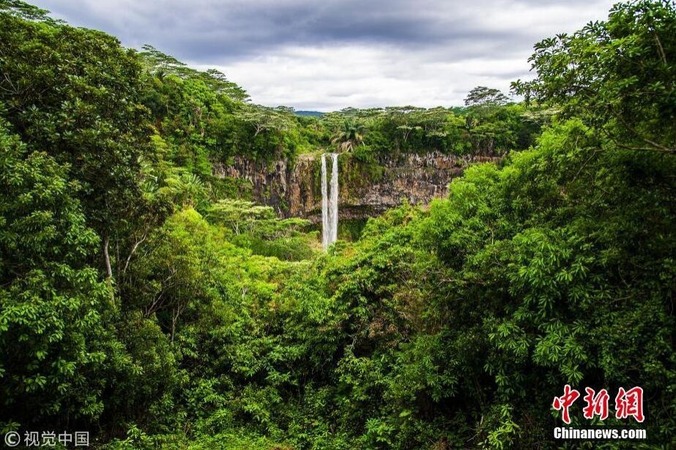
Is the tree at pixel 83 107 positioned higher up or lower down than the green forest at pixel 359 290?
higher up

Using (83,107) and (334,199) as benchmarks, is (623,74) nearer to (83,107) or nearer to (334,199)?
(83,107)

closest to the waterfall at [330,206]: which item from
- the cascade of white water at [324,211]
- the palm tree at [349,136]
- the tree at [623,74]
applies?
the cascade of white water at [324,211]

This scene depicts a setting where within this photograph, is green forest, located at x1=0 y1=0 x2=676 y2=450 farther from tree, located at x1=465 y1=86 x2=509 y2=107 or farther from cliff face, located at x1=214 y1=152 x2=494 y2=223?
tree, located at x1=465 y1=86 x2=509 y2=107

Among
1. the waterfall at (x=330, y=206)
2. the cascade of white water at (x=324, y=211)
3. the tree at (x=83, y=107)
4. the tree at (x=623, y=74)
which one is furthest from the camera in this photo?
the waterfall at (x=330, y=206)

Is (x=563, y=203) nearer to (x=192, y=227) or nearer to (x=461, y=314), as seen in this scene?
(x=461, y=314)

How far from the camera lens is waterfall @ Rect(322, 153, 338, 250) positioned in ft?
98.6

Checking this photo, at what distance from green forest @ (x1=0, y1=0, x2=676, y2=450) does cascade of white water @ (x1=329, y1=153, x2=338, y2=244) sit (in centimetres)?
1907

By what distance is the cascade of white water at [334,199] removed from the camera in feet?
98.6

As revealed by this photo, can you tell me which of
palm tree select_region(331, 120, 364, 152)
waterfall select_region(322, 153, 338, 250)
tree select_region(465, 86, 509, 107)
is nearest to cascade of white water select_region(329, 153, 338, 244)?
waterfall select_region(322, 153, 338, 250)

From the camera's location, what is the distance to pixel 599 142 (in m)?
5.36

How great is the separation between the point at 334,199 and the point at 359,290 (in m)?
21.5

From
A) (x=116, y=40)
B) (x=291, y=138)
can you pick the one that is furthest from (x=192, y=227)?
(x=291, y=138)

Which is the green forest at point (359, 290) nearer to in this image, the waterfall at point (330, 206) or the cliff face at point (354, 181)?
the cliff face at point (354, 181)

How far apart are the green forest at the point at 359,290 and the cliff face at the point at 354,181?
1769cm
